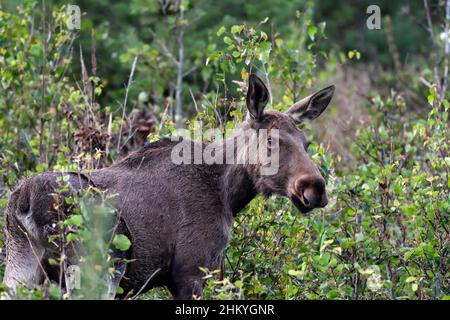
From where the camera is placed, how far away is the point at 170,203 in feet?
25.3

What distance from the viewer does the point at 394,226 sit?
9.74 meters

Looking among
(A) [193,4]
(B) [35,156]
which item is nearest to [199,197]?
(B) [35,156]

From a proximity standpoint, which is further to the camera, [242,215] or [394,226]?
[394,226]

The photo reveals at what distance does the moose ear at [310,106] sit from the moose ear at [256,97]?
427 mm

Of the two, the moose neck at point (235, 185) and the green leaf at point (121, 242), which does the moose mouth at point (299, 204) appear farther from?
the green leaf at point (121, 242)

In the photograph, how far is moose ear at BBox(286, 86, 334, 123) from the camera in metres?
8.29

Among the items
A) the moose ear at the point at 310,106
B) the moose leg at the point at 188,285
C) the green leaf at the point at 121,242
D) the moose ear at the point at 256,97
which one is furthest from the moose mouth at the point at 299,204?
the green leaf at the point at 121,242

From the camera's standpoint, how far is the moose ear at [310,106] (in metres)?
8.29

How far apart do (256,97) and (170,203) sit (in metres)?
1.16

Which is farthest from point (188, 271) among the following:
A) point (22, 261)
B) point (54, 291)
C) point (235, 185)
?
point (54, 291)

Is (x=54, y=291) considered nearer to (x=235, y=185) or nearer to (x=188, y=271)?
(x=188, y=271)

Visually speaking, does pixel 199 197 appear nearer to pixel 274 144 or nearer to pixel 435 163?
pixel 274 144

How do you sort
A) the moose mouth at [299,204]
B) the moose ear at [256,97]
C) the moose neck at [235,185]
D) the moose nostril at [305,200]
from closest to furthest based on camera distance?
the moose nostril at [305,200] < the moose mouth at [299,204] < the moose ear at [256,97] < the moose neck at [235,185]
